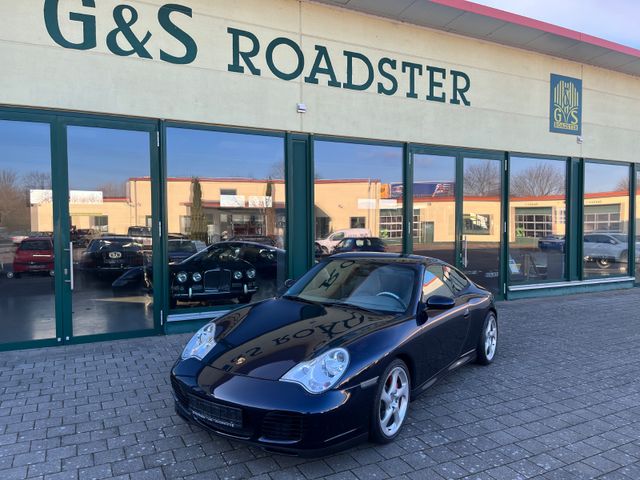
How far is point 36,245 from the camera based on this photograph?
5.99m

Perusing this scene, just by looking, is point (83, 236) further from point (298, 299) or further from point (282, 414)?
point (282, 414)

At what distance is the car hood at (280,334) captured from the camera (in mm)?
3262

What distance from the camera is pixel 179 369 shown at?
3.49 m

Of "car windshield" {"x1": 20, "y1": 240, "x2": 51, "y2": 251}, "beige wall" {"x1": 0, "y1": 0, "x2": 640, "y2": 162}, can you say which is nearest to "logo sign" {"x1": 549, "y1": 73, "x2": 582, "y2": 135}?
"beige wall" {"x1": 0, "y1": 0, "x2": 640, "y2": 162}

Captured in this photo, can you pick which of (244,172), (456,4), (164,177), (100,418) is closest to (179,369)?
(100,418)

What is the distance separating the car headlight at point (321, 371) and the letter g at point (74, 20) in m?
5.37

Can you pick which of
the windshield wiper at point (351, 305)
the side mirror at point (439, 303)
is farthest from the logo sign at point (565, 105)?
the windshield wiper at point (351, 305)

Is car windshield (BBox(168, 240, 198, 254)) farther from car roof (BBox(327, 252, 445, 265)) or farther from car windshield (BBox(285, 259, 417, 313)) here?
car roof (BBox(327, 252, 445, 265))

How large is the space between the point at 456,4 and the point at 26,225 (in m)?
7.63

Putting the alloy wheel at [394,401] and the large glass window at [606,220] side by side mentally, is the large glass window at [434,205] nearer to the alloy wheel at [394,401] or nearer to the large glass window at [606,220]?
the large glass window at [606,220]

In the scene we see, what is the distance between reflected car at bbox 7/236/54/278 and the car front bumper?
3984 millimetres

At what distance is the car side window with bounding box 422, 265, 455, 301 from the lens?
4.34 m

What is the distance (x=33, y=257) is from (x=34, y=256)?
2 cm

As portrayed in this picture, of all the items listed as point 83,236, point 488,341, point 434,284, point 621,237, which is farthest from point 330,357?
point 621,237
